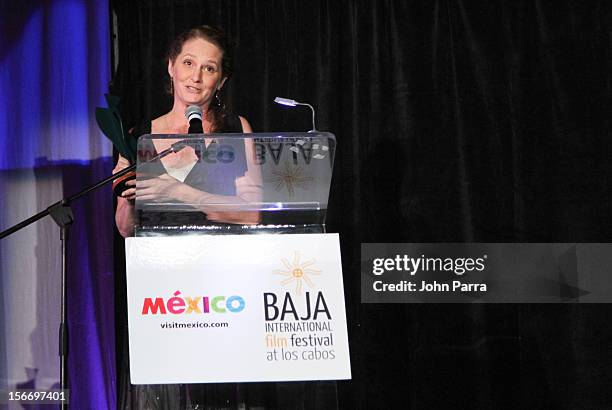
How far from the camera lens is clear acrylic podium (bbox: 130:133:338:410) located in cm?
199

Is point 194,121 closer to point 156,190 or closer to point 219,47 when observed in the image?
point 156,190

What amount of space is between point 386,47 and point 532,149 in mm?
885

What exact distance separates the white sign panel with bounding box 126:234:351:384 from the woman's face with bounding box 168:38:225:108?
6.88ft

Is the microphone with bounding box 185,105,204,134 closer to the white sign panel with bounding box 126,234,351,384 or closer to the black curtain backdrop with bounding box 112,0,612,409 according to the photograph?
the white sign panel with bounding box 126,234,351,384

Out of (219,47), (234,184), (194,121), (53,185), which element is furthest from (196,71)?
(234,184)

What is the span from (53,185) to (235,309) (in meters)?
2.32

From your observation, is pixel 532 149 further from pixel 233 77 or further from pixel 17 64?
pixel 17 64

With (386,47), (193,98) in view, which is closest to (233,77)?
(193,98)

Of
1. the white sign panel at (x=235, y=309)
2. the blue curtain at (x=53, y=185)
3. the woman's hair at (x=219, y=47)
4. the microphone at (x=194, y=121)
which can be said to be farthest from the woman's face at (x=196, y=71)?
the white sign panel at (x=235, y=309)

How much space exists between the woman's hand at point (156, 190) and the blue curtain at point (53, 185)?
1.96 metres

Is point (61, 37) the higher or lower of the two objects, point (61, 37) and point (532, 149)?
the higher

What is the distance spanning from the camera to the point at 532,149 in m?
3.77

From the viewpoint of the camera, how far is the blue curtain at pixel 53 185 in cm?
379

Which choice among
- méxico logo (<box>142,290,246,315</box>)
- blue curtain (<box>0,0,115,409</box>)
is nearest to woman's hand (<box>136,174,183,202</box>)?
méxico logo (<box>142,290,246,315</box>)
